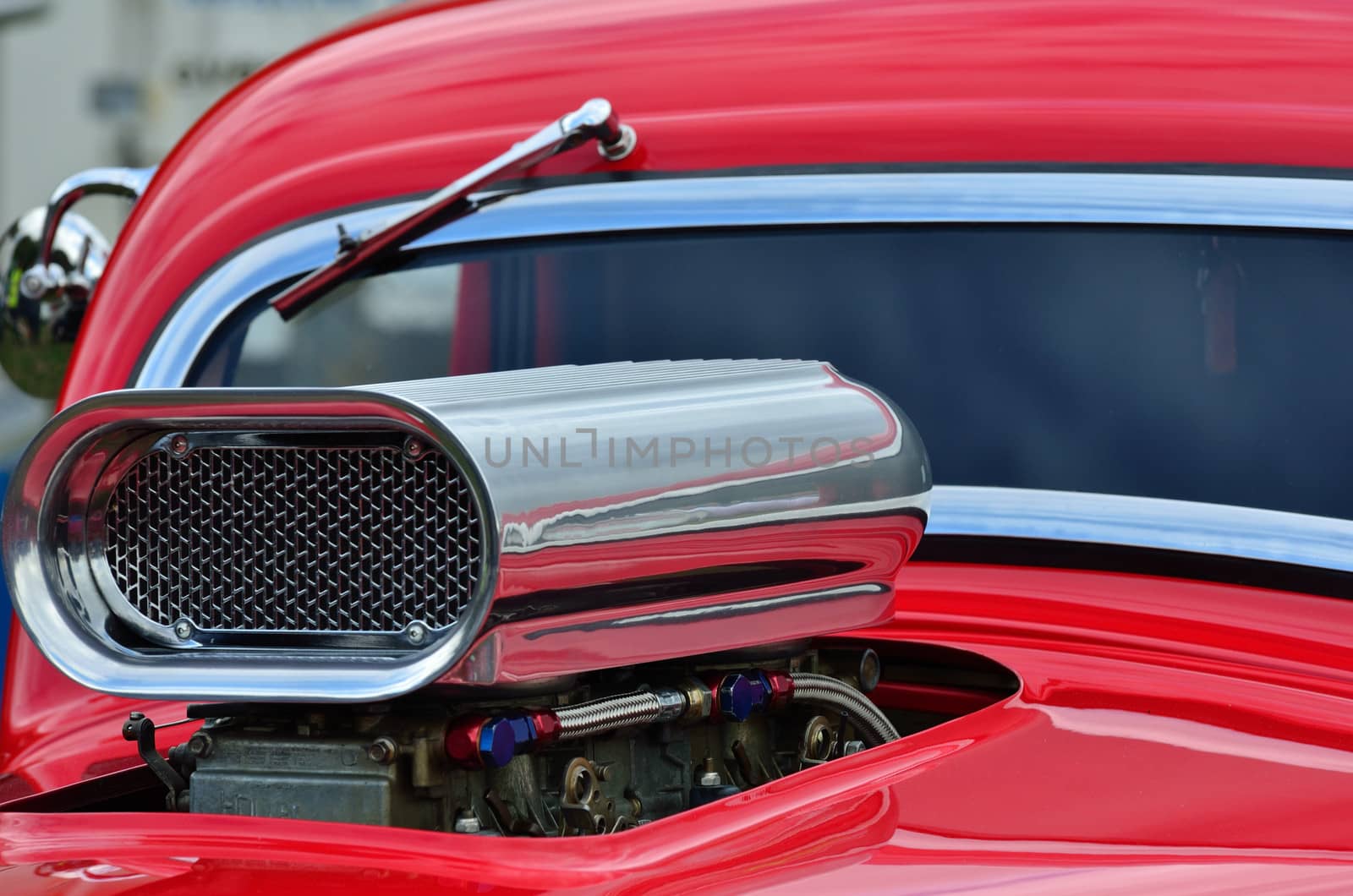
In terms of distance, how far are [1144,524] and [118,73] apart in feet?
43.5

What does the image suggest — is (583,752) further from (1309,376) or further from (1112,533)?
(1309,376)

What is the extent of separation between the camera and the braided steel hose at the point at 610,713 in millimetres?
1576

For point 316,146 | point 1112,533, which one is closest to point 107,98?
point 316,146

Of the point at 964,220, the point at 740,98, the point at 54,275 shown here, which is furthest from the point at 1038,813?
the point at 54,275

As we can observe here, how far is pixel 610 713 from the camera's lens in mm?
1612

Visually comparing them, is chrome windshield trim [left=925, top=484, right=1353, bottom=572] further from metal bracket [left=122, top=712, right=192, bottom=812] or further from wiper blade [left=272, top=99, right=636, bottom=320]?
metal bracket [left=122, top=712, right=192, bottom=812]

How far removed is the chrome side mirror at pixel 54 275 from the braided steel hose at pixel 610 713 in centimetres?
151

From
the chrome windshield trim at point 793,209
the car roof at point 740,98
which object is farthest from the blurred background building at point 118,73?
the chrome windshield trim at point 793,209

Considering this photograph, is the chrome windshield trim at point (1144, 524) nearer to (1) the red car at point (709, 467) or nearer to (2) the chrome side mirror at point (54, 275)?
(1) the red car at point (709, 467)

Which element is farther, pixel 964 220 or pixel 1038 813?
pixel 964 220

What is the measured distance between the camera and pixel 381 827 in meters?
1.41

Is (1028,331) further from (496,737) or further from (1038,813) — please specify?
(496,737)

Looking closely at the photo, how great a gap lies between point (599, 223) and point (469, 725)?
93 cm

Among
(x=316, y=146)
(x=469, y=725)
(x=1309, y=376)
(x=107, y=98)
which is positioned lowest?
(x=469, y=725)
